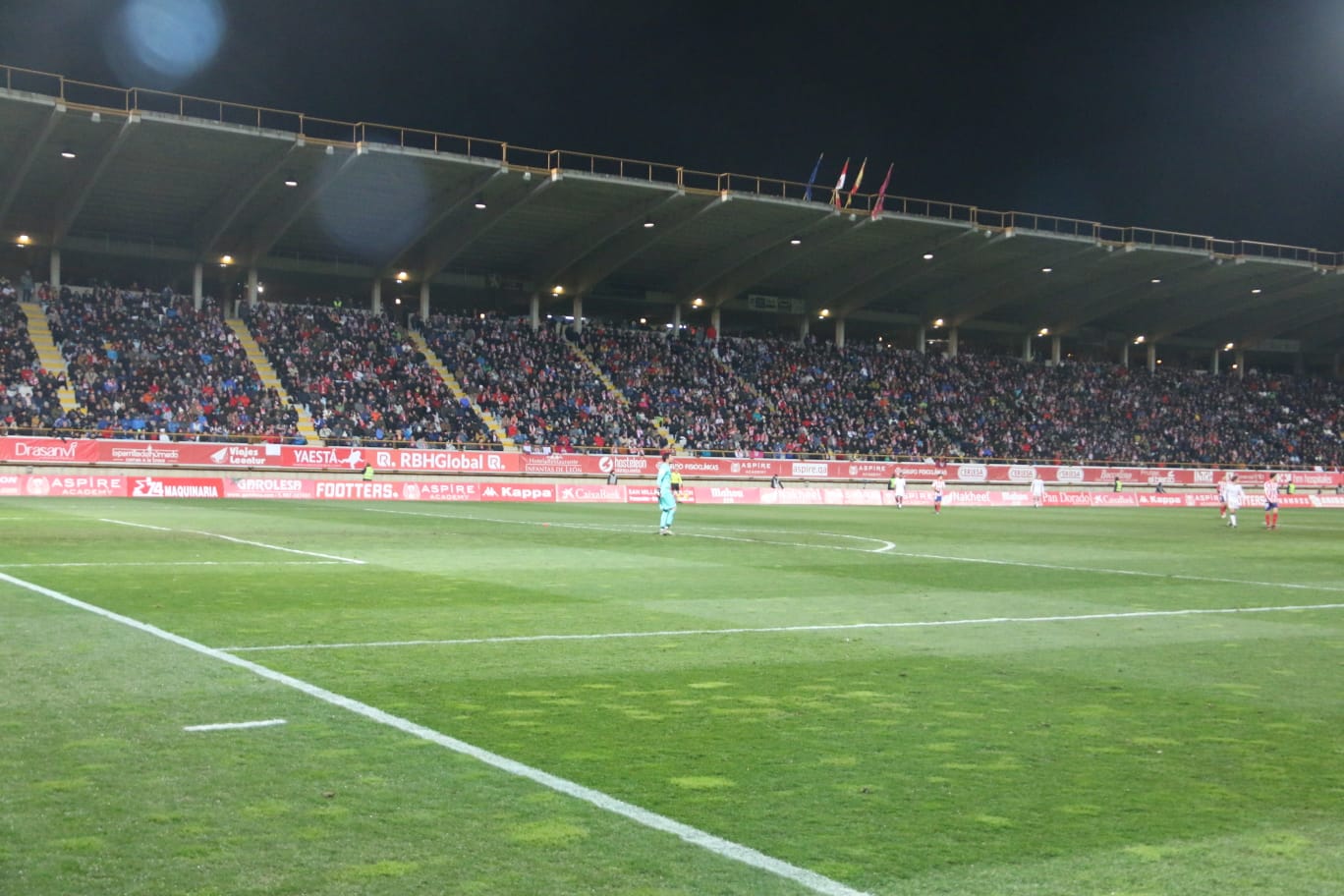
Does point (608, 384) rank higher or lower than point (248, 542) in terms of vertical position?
higher

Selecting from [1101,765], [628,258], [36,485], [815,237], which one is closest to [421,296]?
[628,258]

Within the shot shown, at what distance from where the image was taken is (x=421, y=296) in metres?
64.2

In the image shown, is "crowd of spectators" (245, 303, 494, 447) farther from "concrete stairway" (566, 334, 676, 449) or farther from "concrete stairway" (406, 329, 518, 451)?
"concrete stairway" (566, 334, 676, 449)

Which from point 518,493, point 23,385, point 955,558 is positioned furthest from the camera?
point 23,385

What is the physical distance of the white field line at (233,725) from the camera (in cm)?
735

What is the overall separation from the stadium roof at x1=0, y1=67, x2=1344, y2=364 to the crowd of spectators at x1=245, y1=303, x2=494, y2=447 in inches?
139

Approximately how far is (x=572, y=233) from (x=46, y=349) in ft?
77.7

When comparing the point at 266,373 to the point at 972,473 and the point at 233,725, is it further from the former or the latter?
the point at 233,725

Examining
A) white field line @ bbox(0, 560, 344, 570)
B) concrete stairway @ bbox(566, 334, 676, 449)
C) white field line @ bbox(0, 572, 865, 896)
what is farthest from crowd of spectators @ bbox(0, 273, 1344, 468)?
white field line @ bbox(0, 572, 865, 896)

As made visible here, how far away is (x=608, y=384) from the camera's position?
6341 cm

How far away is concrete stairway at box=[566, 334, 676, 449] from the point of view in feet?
199

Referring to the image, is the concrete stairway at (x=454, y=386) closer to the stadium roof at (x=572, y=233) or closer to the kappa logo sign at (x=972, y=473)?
the stadium roof at (x=572, y=233)

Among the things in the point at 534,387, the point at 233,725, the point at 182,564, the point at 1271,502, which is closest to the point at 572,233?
the point at 534,387

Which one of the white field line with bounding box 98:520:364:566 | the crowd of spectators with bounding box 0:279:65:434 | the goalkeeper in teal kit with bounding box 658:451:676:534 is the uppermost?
the crowd of spectators with bounding box 0:279:65:434
